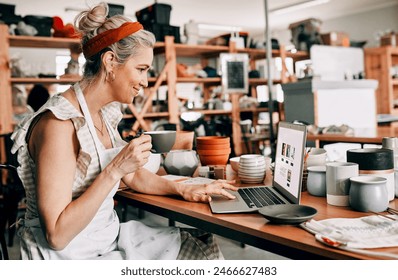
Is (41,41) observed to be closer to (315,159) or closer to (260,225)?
(315,159)

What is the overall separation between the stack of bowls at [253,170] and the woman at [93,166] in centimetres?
21

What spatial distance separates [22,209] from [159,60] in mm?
2473

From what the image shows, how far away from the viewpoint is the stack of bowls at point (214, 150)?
1.91 metres

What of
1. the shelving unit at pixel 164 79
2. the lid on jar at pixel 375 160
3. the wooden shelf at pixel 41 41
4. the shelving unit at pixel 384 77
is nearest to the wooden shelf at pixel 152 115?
the shelving unit at pixel 164 79

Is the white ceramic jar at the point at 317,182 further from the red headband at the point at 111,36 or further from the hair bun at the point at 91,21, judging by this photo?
the hair bun at the point at 91,21

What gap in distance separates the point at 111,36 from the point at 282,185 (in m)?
0.74

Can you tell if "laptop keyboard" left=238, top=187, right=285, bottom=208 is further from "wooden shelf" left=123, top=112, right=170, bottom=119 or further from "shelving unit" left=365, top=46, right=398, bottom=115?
"shelving unit" left=365, top=46, right=398, bottom=115

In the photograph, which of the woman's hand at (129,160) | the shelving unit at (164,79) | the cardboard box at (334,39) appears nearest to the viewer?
the woman's hand at (129,160)

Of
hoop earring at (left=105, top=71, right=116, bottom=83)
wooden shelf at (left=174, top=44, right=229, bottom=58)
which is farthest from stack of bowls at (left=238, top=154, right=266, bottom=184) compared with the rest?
wooden shelf at (left=174, top=44, right=229, bottom=58)

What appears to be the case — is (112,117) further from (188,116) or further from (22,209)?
(188,116)

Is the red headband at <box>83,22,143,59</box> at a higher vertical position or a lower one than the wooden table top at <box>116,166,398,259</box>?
higher

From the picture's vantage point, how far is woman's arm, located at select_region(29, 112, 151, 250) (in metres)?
1.11

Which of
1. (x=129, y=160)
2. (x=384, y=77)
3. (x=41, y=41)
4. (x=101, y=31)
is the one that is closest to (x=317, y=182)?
(x=129, y=160)
